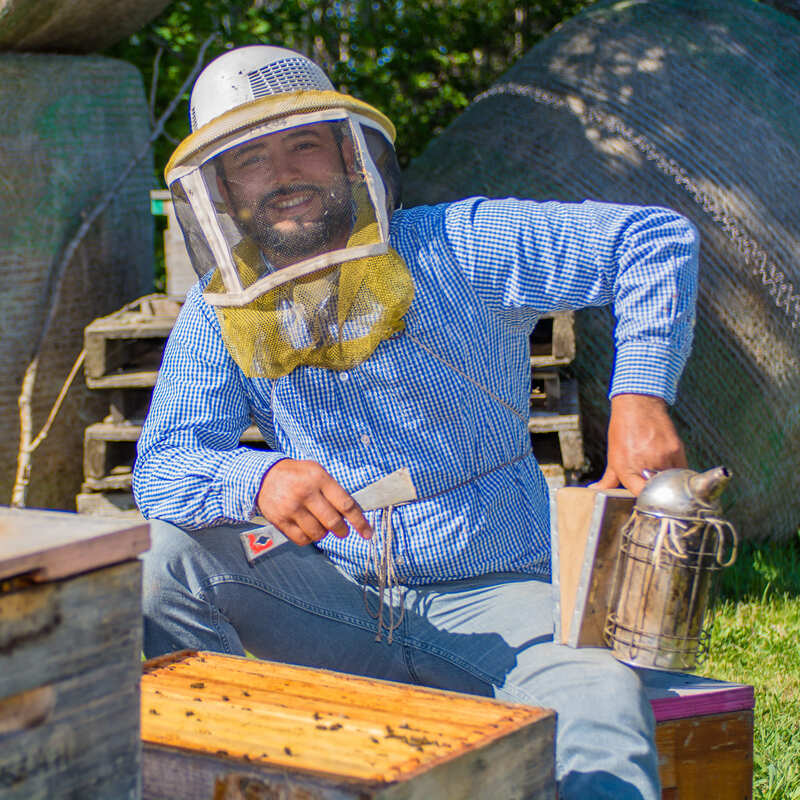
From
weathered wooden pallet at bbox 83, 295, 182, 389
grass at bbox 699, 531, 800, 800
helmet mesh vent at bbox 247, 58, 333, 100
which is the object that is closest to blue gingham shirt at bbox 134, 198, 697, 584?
helmet mesh vent at bbox 247, 58, 333, 100

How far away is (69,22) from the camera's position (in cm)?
378

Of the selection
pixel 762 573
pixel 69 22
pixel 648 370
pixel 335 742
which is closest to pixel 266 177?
pixel 648 370

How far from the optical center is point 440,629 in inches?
82.8

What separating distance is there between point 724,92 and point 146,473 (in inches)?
102

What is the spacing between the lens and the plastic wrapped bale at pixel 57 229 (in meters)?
3.68

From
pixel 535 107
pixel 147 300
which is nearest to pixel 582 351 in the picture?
pixel 535 107

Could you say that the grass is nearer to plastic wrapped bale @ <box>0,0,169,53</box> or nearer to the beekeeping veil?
the beekeeping veil

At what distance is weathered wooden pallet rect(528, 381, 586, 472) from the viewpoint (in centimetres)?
344

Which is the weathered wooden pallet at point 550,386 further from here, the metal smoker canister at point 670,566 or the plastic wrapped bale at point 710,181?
the metal smoker canister at point 670,566

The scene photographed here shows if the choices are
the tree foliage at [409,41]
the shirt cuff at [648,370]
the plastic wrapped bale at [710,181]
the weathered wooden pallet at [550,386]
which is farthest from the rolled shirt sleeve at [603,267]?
the tree foliage at [409,41]

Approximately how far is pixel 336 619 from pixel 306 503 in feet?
1.18

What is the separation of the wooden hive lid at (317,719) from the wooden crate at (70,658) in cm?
22

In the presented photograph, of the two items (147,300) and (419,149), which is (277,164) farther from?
(419,149)

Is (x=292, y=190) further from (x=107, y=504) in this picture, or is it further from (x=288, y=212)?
(x=107, y=504)
